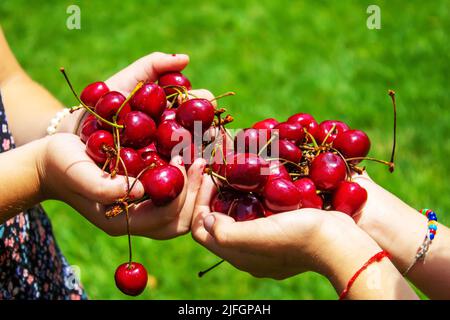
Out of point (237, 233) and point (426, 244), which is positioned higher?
point (237, 233)

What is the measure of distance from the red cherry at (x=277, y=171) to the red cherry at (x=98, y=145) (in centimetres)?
44

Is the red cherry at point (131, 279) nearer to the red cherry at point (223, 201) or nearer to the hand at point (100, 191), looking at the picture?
the hand at point (100, 191)

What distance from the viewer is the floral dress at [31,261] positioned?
1591 mm

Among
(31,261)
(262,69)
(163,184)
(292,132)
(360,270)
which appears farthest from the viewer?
(262,69)

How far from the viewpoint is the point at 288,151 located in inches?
58.8

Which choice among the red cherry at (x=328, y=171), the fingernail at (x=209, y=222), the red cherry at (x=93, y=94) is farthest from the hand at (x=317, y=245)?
the red cherry at (x=93, y=94)

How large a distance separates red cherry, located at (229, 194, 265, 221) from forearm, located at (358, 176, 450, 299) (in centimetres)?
33

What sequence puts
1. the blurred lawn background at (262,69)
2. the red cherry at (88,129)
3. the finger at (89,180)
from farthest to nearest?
the blurred lawn background at (262,69) < the red cherry at (88,129) < the finger at (89,180)

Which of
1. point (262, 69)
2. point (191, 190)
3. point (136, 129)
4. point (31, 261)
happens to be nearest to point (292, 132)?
point (191, 190)

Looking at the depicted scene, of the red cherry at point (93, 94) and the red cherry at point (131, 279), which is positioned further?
the red cherry at point (93, 94)

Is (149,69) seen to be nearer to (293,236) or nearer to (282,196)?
(282,196)

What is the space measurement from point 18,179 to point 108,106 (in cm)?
31
